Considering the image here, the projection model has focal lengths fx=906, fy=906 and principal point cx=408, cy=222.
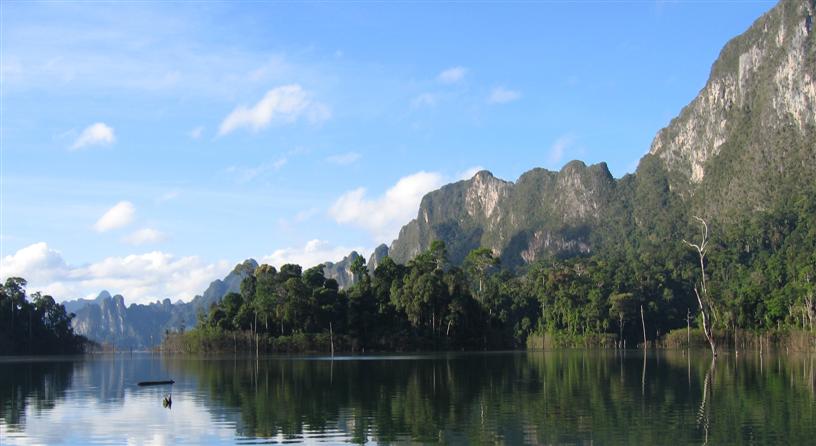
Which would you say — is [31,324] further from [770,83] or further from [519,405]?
[770,83]

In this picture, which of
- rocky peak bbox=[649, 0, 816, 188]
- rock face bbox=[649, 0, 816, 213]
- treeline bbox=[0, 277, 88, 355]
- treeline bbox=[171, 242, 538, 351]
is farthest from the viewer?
rocky peak bbox=[649, 0, 816, 188]

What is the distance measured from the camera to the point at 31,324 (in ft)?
401

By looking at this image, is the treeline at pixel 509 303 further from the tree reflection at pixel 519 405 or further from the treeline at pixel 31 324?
the tree reflection at pixel 519 405

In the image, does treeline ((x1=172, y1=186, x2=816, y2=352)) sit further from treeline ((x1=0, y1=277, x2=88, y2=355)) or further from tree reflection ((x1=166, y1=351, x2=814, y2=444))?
tree reflection ((x1=166, y1=351, x2=814, y2=444))

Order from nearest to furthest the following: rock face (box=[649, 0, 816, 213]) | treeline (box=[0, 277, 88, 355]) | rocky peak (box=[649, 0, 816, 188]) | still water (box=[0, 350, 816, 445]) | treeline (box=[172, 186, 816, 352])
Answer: still water (box=[0, 350, 816, 445]), treeline (box=[172, 186, 816, 352]), treeline (box=[0, 277, 88, 355]), rock face (box=[649, 0, 816, 213]), rocky peak (box=[649, 0, 816, 188])

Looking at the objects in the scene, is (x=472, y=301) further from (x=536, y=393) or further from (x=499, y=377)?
(x=536, y=393)

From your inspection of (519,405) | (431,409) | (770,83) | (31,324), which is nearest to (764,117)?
(770,83)

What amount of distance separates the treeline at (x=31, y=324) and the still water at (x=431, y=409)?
7108 cm

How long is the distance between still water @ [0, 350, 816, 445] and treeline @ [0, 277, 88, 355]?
233 ft

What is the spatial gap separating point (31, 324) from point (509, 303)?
65.9 metres

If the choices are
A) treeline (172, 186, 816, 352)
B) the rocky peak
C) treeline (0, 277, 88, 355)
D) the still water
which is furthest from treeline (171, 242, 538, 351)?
the rocky peak

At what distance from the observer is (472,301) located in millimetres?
109188

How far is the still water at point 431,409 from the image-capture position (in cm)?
2492

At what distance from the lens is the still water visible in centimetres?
2492
